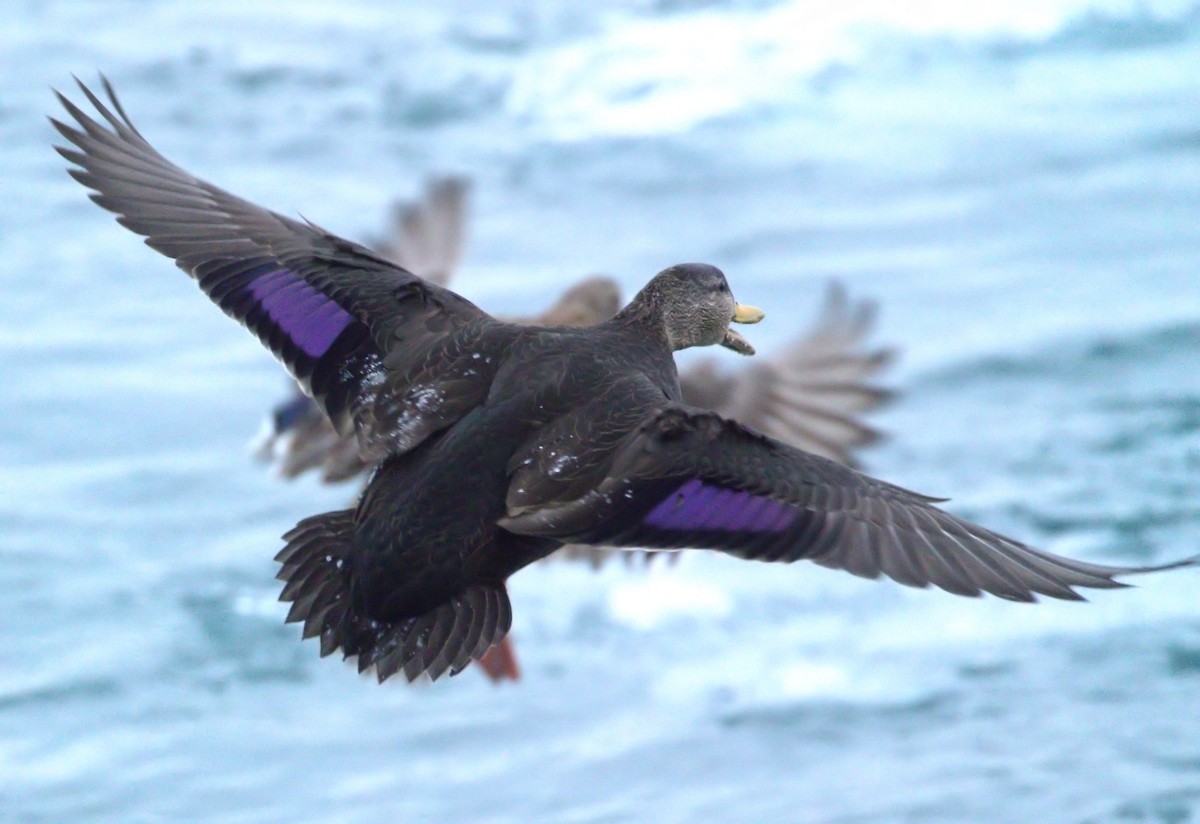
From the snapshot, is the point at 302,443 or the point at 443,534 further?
the point at 302,443

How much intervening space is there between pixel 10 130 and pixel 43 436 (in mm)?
2383

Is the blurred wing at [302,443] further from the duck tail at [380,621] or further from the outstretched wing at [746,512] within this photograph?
the outstretched wing at [746,512]

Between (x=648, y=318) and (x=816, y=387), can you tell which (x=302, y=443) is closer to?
(x=816, y=387)

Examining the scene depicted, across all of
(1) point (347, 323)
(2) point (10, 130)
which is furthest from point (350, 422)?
(2) point (10, 130)

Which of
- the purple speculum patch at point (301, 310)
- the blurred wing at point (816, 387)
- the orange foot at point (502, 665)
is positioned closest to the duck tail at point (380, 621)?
the purple speculum patch at point (301, 310)

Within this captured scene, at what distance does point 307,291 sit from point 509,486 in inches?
36.0

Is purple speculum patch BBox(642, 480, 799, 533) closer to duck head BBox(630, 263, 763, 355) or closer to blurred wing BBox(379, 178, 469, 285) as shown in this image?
duck head BBox(630, 263, 763, 355)

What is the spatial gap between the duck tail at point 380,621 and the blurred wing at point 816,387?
102 inches

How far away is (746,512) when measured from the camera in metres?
4.19

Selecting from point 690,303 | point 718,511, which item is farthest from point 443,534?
point 690,303

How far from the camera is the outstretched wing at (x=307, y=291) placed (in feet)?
15.1

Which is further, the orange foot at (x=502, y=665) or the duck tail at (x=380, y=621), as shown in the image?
the orange foot at (x=502, y=665)

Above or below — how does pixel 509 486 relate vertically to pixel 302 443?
below

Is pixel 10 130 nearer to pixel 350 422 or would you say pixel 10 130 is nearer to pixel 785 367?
pixel 785 367
